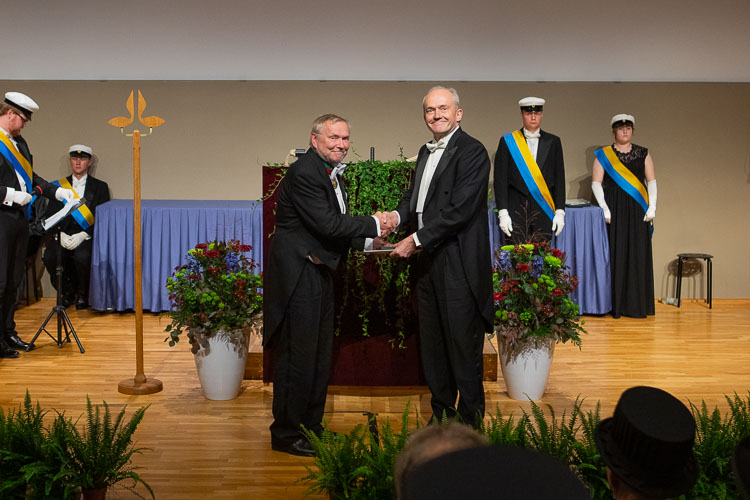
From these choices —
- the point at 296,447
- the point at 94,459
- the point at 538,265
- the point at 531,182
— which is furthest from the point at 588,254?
the point at 94,459

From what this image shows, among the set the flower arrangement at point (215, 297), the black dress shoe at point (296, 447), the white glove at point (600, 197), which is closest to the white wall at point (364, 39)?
the white glove at point (600, 197)

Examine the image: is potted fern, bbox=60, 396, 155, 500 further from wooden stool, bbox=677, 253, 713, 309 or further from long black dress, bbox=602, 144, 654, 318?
wooden stool, bbox=677, 253, 713, 309

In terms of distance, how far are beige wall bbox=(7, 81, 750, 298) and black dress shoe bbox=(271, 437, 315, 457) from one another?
13.9 ft

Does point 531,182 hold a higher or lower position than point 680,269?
higher

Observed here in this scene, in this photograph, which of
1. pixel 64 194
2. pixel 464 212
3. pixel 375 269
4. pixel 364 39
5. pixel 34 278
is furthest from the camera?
pixel 34 278

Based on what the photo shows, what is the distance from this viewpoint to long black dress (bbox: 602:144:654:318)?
22.4 feet

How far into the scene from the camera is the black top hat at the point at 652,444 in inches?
60.3

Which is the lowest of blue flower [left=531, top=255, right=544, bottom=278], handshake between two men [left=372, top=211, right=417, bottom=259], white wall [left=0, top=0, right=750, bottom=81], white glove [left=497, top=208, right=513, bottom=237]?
blue flower [left=531, top=255, right=544, bottom=278]

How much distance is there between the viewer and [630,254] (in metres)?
6.91

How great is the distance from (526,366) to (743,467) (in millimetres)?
3028

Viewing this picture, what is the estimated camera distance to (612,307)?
6926 mm

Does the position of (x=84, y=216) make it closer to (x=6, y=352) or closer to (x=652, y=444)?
(x=6, y=352)

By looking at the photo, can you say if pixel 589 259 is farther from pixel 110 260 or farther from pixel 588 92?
pixel 110 260

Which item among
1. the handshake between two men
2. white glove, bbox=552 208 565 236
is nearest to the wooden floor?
the handshake between two men
